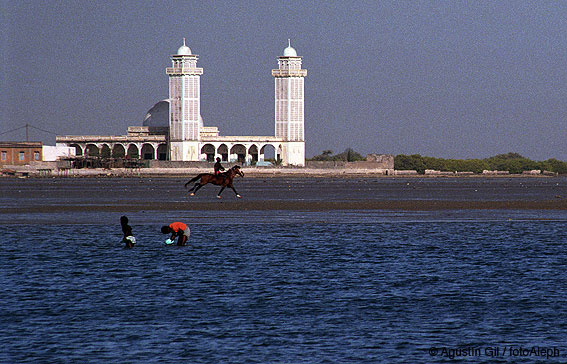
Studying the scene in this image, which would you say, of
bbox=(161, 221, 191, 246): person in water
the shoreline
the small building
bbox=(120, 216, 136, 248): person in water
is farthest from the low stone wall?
bbox=(120, 216, 136, 248): person in water

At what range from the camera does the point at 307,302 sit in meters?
18.8

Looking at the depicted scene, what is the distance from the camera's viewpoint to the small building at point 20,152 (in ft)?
623

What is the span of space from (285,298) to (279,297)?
17cm

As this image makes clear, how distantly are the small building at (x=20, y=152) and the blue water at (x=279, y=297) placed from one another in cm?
16220

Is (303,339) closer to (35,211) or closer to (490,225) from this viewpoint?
(490,225)

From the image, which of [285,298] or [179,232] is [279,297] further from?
[179,232]

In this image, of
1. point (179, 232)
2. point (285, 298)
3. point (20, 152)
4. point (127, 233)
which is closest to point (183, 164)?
point (20, 152)

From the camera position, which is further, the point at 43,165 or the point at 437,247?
the point at 43,165

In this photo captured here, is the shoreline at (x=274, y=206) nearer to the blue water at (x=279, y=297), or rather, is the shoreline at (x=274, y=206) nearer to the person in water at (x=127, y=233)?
the blue water at (x=279, y=297)

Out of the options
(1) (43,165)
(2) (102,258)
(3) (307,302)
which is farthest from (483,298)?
(1) (43,165)

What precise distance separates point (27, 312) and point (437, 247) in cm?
1560

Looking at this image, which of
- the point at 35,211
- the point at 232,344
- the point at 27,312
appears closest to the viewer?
the point at 232,344

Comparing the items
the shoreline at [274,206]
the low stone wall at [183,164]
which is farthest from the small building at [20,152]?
the shoreline at [274,206]

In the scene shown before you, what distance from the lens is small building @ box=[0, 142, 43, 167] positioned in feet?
623
